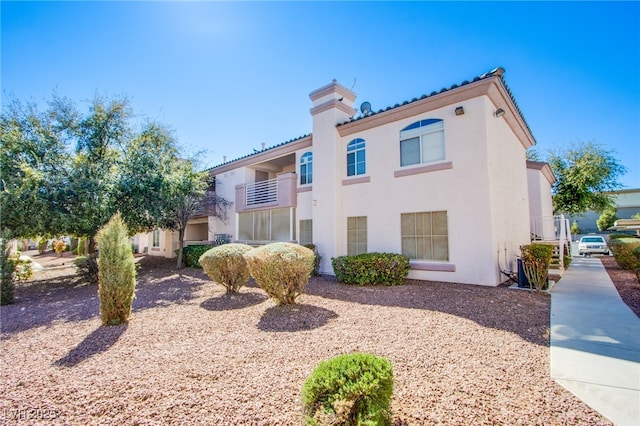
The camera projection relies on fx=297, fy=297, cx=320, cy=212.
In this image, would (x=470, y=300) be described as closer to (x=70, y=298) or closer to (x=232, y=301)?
(x=232, y=301)

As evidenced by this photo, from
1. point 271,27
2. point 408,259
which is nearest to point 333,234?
point 408,259

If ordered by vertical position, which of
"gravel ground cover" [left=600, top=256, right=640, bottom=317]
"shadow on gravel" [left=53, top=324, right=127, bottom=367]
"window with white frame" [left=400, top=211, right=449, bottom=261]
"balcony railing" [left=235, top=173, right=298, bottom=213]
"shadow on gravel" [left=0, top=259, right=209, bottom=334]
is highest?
"balcony railing" [left=235, top=173, right=298, bottom=213]

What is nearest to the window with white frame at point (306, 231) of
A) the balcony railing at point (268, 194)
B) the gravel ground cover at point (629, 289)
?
the balcony railing at point (268, 194)

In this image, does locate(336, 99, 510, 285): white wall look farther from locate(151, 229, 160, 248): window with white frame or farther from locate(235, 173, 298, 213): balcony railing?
locate(151, 229, 160, 248): window with white frame

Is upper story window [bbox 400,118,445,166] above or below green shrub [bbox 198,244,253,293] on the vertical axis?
above

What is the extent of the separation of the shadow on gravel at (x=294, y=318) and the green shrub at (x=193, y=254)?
458 inches

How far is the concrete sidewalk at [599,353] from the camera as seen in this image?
11.7ft

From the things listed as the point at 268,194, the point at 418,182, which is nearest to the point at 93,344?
the point at 418,182

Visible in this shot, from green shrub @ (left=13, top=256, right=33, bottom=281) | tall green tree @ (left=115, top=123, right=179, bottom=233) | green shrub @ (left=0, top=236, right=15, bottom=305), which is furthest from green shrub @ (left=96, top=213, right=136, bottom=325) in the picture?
green shrub @ (left=13, top=256, right=33, bottom=281)

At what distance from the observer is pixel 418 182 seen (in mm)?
11680

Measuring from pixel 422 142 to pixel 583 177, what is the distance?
69.7 feet

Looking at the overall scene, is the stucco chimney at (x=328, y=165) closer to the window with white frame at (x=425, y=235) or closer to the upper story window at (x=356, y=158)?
the upper story window at (x=356, y=158)

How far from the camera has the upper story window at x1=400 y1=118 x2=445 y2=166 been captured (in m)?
11.5

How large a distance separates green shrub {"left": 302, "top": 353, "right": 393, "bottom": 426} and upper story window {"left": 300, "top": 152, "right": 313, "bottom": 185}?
1308 cm
